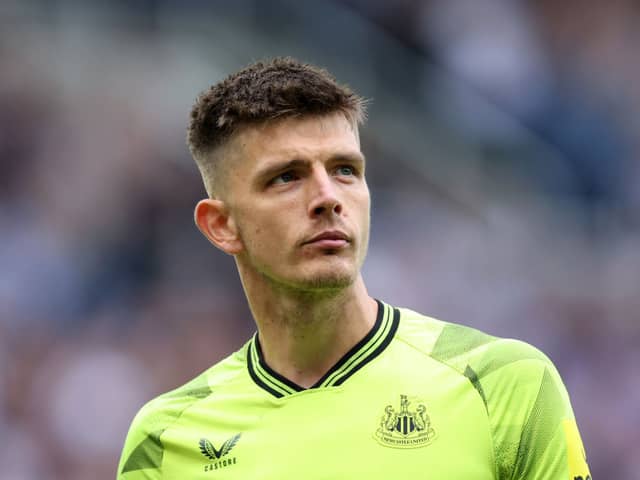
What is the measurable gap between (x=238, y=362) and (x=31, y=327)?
5.16 m

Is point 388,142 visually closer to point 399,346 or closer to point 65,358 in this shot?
point 65,358

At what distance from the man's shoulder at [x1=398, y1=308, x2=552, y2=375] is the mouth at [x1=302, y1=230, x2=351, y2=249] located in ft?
1.33

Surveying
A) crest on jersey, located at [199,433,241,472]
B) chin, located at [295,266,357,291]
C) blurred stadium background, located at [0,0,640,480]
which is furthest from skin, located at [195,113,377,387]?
blurred stadium background, located at [0,0,640,480]

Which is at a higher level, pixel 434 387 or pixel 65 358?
pixel 65 358

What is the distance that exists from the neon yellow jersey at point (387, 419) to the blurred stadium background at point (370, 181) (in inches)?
190

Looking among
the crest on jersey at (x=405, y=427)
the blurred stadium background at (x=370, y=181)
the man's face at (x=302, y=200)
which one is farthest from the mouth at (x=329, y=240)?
the blurred stadium background at (x=370, y=181)

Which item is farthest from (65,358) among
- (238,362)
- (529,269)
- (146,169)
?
(238,362)

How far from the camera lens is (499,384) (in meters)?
2.93

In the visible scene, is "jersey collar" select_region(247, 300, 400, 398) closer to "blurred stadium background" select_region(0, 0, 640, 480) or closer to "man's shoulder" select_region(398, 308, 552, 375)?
"man's shoulder" select_region(398, 308, 552, 375)

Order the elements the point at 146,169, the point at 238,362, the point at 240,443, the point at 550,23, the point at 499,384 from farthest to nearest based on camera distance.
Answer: the point at 550,23
the point at 146,169
the point at 238,362
the point at 240,443
the point at 499,384

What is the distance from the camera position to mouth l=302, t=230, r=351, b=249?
3055 millimetres

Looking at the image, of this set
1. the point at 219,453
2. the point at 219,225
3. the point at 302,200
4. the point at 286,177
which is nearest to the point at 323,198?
the point at 302,200

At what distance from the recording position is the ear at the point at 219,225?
11.1 ft

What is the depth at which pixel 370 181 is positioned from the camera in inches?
358
